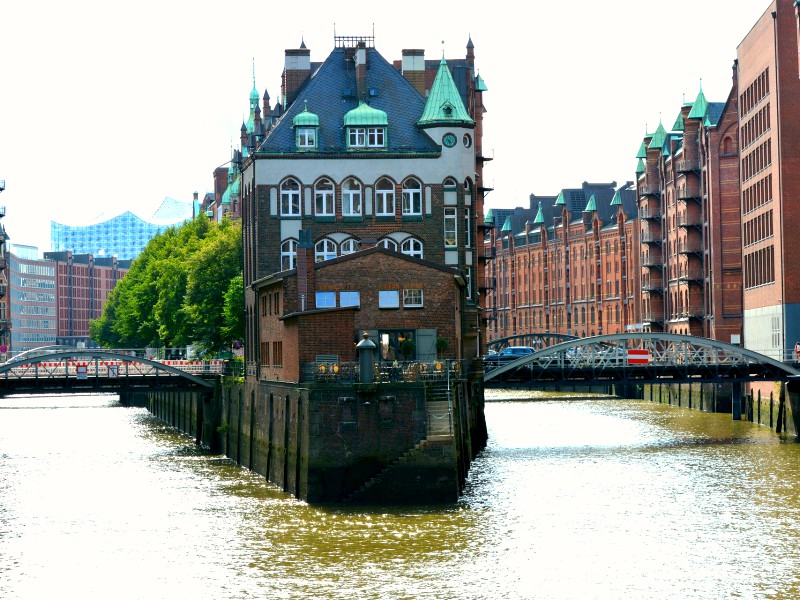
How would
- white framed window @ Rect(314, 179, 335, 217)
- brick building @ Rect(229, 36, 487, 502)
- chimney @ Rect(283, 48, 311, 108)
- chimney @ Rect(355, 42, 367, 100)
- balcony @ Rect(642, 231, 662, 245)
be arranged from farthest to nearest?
balcony @ Rect(642, 231, 662, 245) < chimney @ Rect(283, 48, 311, 108) < chimney @ Rect(355, 42, 367, 100) < white framed window @ Rect(314, 179, 335, 217) < brick building @ Rect(229, 36, 487, 502)

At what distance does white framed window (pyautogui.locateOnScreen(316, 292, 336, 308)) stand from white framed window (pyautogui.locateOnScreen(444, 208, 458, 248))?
56.5 feet

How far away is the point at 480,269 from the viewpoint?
336 ft

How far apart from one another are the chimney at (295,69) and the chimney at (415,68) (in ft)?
18.0

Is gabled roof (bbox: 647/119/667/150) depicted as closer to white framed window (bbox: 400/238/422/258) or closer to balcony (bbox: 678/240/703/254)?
balcony (bbox: 678/240/703/254)

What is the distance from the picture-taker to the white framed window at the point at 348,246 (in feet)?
250

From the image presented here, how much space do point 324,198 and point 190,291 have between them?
24.8 m

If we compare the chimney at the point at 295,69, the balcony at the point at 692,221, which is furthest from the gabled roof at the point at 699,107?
the chimney at the point at 295,69

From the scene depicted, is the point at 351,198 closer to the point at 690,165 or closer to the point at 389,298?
the point at 389,298

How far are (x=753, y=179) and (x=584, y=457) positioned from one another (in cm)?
4073

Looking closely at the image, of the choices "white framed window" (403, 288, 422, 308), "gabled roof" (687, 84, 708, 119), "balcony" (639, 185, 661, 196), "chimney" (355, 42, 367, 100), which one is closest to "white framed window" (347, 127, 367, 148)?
"chimney" (355, 42, 367, 100)

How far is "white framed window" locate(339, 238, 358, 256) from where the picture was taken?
7606 cm

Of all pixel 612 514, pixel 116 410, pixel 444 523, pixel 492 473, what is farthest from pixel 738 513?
pixel 116 410

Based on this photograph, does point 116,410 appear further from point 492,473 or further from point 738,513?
point 738,513

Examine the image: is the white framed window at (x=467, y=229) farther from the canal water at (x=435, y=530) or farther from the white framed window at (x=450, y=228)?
the canal water at (x=435, y=530)
